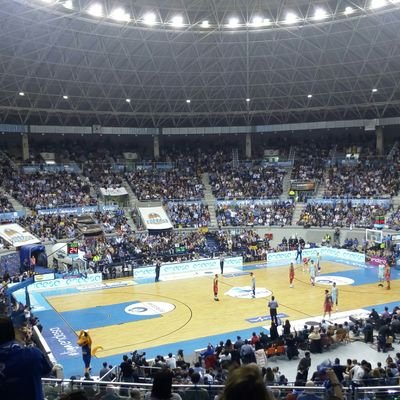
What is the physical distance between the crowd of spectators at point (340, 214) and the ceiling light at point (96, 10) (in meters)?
25.2

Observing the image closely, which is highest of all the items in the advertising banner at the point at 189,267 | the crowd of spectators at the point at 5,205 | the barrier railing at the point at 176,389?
the crowd of spectators at the point at 5,205

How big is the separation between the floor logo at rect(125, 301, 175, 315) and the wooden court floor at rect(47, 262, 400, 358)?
1.69 ft

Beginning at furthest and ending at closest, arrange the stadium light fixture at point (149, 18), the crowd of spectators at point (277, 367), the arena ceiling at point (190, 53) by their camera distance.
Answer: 1. the stadium light fixture at point (149, 18)
2. the arena ceiling at point (190, 53)
3. the crowd of spectators at point (277, 367)

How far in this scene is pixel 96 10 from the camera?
3194cm

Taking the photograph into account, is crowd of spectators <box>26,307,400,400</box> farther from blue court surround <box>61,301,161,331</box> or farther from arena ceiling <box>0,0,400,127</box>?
arena ceiling <box>0,0,400,127</box>

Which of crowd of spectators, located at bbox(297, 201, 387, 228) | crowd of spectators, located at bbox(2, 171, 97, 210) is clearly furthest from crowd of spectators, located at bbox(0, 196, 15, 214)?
crowd of spectators, located at bbox(297, 201, 387, 228)

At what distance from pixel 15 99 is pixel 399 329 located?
128 ft

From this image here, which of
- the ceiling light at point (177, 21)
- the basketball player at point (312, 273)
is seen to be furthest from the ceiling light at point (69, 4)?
the basketball player at point (312, 273)

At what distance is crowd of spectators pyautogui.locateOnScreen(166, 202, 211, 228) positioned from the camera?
45562mm

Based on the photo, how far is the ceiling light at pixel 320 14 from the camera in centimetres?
3416

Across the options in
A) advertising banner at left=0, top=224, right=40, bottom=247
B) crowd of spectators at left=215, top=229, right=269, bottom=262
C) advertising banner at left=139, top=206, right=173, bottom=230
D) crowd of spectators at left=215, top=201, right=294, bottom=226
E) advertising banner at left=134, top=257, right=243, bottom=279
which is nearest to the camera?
advertising banner at left=134, top=257, right=243, bottom=279

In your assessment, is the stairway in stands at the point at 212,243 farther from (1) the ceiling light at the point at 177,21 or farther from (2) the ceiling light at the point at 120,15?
(2) the ceiling light at the point at 120,15

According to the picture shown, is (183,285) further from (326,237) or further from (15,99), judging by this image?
(15,99)

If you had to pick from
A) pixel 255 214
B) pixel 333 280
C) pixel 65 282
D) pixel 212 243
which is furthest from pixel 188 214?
pixel 333 280
